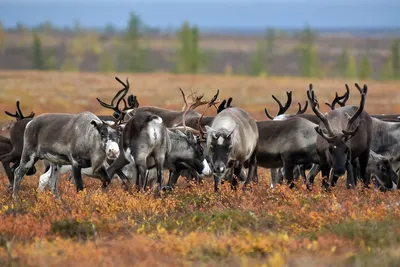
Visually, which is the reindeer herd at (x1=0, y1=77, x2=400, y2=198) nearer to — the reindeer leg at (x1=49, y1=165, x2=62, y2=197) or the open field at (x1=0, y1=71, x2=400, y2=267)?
the reindeer leg at (x1=49, y1=165, x2=62, y2=197)

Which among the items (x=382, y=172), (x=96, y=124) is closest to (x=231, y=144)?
(x=96, y=124)

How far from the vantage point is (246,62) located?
191250 mm

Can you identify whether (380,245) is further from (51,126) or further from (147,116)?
(51,126)

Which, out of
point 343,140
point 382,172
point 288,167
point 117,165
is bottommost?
point 382,172

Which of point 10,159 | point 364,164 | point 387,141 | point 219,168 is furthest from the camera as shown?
point 387,141

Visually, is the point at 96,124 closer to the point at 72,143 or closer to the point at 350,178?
the point at 72,143

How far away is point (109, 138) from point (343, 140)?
390 centimetres

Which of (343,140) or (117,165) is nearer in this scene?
(343,140)

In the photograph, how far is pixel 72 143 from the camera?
13.7 meters

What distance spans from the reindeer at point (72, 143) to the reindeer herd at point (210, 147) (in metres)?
0.02

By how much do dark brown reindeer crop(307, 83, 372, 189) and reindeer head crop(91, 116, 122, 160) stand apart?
3.33 meters

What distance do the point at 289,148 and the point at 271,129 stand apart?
602 mm

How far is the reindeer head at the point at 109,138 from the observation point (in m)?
13.4

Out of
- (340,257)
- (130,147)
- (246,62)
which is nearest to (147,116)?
(130,147)
